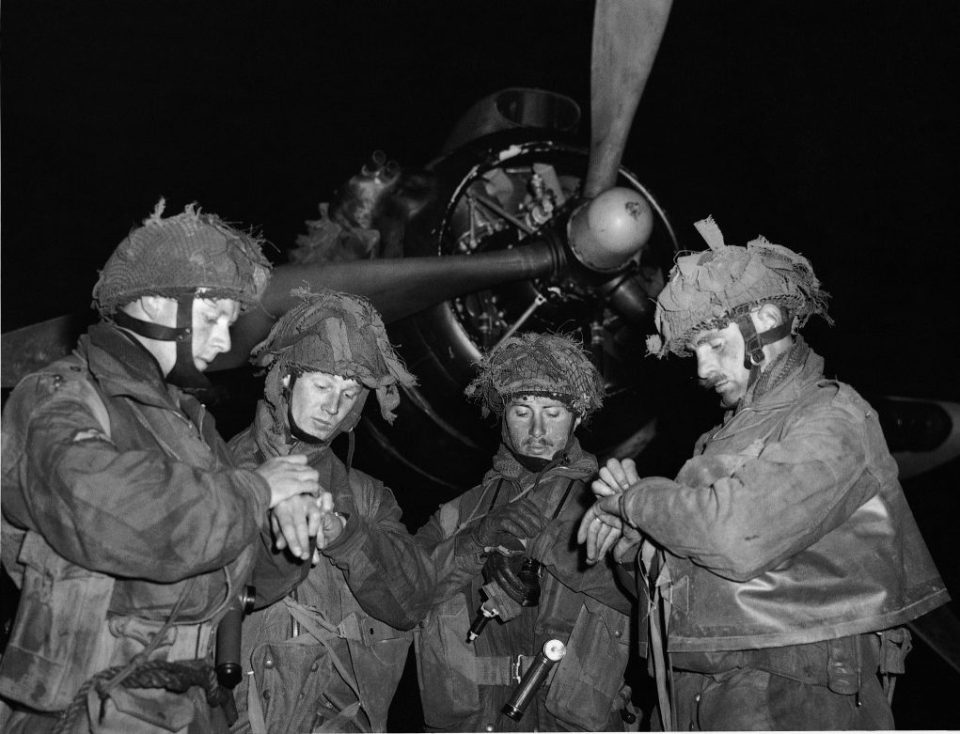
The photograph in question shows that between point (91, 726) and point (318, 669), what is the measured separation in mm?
1000

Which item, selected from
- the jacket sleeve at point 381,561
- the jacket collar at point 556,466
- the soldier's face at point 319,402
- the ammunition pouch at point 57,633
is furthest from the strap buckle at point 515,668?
the ammunition pouch at point 57,633

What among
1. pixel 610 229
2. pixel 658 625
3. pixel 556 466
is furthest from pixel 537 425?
pixel 610 229

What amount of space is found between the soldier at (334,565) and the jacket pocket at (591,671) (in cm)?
57

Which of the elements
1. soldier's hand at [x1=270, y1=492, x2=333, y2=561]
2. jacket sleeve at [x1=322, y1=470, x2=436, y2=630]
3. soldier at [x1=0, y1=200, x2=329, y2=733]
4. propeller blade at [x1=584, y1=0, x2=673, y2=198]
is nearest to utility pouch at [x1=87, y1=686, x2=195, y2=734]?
soldier at [x1=0, y1=200, x2=329, y2=733]

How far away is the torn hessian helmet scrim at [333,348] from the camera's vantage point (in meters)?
3.00

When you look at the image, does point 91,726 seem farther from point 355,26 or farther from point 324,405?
point 355,26

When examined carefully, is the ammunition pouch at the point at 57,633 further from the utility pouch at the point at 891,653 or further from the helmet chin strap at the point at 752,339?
the utility pouch at the point at 891,653

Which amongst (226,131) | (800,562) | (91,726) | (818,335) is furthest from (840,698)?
(226,131)

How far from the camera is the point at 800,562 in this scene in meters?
2.29

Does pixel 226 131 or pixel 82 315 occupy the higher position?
pixel 226 131

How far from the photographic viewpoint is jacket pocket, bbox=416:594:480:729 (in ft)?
10.5

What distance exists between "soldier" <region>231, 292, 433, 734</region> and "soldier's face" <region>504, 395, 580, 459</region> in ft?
1.76

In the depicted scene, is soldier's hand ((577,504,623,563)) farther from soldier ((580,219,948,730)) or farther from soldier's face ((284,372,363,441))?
soldier's face ((284,372,363,441))

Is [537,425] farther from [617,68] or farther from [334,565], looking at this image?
[617,68]
